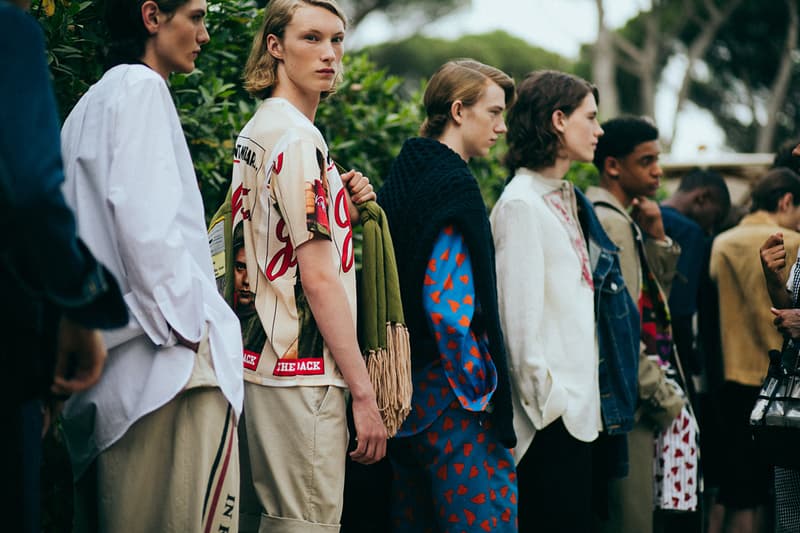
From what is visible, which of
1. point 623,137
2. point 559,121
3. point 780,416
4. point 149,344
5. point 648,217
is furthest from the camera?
point 648,217

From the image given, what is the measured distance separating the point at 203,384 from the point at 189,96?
6.28 ft

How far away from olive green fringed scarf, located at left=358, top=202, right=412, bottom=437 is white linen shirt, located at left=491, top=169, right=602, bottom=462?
773mm

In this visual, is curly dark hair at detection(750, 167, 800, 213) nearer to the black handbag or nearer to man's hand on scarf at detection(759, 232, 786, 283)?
man's hand on scarf at detection(759, 232, 786, 283)

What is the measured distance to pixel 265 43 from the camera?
3342 millimetres

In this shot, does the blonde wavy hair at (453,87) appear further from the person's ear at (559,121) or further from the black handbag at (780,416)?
the black handbag at (780,416)

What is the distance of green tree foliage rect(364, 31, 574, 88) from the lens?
105ft

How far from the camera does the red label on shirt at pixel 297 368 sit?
9.79ft

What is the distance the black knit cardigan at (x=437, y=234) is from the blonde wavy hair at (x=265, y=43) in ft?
1.84

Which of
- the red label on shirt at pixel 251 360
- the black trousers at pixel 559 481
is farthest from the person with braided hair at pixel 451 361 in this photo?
the red label on shirt at pixel 251 360

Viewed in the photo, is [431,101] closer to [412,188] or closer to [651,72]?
[412,188]

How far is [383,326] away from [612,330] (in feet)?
4.85

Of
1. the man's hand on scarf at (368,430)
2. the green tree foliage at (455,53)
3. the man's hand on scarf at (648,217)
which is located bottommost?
the man's hand on scarf at (368,430)

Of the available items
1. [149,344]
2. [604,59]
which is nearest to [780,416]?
[149,344]

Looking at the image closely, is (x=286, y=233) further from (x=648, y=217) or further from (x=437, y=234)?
(x=648, y=217)
